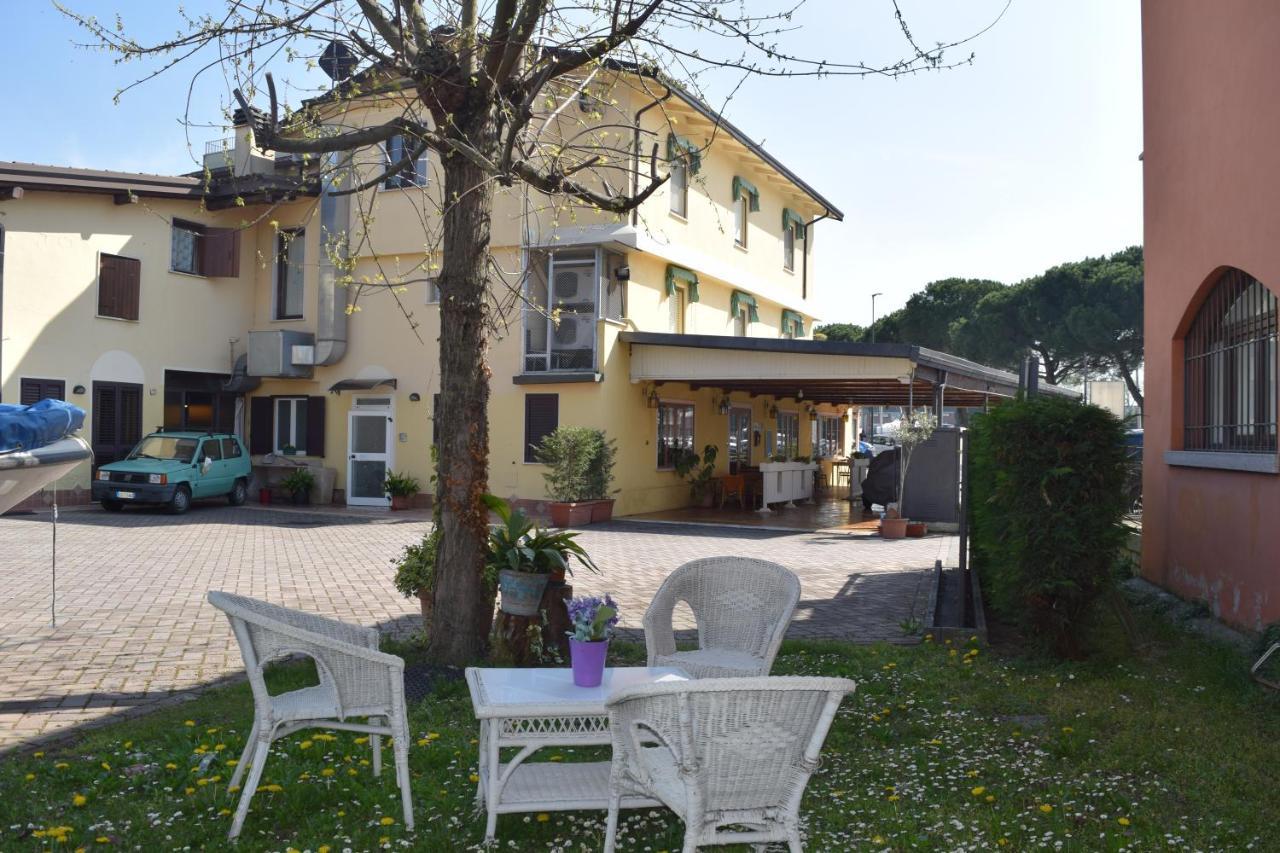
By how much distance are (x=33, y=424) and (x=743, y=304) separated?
18719 millimetres

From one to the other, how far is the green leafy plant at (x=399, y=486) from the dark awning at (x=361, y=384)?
1711 mm

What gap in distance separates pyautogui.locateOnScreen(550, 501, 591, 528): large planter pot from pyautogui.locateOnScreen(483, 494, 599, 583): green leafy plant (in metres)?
10.0

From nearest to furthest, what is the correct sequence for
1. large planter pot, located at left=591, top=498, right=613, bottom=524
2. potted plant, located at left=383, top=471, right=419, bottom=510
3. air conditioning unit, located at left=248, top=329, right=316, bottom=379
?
large planter pot, located at left=591, top=498, right=613, bottom=524 → potted plant, located at left=383, top=471, right=419, bottom=510 → air conditioning unit, located at left=248, top=329, right=316, bottom=379

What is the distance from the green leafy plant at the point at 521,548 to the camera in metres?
6.57

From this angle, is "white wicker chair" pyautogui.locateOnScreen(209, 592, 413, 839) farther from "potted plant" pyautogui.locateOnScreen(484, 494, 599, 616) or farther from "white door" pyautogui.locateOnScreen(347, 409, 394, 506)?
"white door" pyautogui.locateOnScreen(347, 409, 394, 506)

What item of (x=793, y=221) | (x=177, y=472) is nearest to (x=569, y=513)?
(x=177, y=472)

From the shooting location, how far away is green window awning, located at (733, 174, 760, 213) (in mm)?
22617

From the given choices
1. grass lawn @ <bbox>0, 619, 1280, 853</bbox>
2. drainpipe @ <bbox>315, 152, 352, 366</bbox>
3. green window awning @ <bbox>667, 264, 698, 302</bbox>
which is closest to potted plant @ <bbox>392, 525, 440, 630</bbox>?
grass lawn @ <bbox>0, 619, 1280, 853</bbox>

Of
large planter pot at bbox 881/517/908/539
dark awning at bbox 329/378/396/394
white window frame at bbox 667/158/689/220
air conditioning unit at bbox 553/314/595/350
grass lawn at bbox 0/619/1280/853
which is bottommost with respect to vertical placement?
grass lawn at bbox 0/619/1280/853

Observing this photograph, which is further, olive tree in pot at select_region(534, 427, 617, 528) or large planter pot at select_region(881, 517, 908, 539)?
olive tree in pot at select_region(534, 427, 617, 528)

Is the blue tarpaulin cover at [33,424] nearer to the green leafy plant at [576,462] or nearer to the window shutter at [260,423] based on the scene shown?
the green leafy plant at [576,462]

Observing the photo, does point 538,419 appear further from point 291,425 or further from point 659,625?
point 659,625

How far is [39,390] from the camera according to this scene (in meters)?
18.1

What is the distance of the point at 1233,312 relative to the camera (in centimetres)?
809
